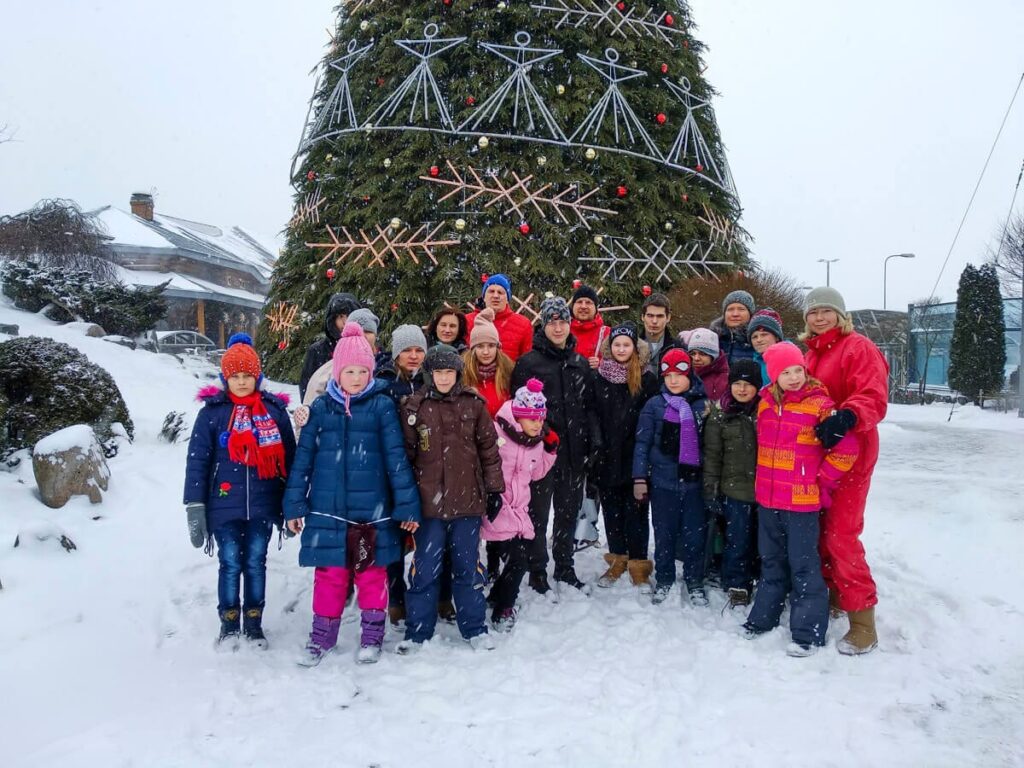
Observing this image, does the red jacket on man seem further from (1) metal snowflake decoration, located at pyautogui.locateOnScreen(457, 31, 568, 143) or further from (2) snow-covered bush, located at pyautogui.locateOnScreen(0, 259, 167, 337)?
(2) snow-covered bush, located at pyautogui.locateOnScreen(0, 259, 167, 337)

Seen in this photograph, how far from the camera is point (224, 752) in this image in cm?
269

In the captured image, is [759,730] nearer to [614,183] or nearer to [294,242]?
[614,183]

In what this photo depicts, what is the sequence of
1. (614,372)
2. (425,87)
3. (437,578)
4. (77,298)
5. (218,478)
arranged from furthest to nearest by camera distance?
(77,298)
(425,87)
(614,372)
(437,578)
(218,478)

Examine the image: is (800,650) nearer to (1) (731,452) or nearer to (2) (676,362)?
(1) (731,452)

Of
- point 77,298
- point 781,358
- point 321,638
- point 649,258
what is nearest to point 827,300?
point 781,358

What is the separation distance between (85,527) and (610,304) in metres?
5.77

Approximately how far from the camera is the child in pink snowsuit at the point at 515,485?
3.88 meters

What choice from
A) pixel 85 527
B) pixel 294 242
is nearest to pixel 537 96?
pixel 294 242

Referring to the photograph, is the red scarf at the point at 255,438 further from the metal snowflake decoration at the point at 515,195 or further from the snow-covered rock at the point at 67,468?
the metal snowflake decoration at the point at 515,195

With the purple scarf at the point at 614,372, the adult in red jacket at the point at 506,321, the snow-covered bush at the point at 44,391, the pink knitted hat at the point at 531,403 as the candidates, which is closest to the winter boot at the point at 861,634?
the purple scarf at the point at 614,372

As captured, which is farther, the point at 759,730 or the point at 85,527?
the point at 85,527

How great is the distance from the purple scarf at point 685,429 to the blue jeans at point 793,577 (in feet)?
1.74

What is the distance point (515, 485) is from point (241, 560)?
1.55 m

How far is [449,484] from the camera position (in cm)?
364
